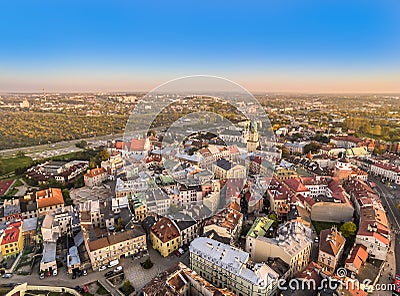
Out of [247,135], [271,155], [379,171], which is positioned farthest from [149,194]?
[379,171]

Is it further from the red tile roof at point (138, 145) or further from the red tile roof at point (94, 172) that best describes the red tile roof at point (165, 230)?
the red tile roof at point (138, 145)

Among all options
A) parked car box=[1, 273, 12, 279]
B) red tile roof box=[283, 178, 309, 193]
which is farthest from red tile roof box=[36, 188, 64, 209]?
Result: red tile roof box=[283, 178, 309, 193]

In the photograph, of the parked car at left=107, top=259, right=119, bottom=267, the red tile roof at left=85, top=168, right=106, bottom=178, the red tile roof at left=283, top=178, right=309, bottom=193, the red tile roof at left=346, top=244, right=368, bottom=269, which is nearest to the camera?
the red tile roof at left=346, top=244, right=368, bottom=269

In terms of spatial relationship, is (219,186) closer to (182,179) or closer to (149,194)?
(182,179)

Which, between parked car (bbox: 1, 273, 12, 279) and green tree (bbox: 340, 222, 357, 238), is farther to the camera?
green tree (bbox: 340, 222, 357, 238)

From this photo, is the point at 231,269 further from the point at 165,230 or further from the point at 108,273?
the point at 108,273

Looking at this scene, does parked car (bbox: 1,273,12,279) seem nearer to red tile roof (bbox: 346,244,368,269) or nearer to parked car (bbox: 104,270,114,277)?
parked car (bbox: 104,270,114,277)

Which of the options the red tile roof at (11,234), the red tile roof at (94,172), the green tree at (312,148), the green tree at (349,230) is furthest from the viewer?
the green tree at (312,148)

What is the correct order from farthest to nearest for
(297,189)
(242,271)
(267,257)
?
(297,189), (267,257), (242,271)

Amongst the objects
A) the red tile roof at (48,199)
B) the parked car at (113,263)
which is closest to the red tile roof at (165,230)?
the parked car at (113,263)

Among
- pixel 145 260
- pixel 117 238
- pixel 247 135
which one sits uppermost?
pixel 247 135

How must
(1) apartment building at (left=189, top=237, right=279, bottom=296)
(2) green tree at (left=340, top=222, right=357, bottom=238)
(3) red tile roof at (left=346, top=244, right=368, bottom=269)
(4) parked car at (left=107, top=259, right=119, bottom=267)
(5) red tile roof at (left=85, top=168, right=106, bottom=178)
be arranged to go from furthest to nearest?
(5) red tile roof at (left=85, top=168, right=106, bottom=178) → (2) green tree at (left=340, top=222, right=357, bottom=238) → (4) parked car at (left=107, top=259, right=119, bottom=267) → (3) red tile roof at (left=346, top=244, right=368, bottom=269) → (1) apartment building at (left=189, top=237, right=279, bottom=296)
